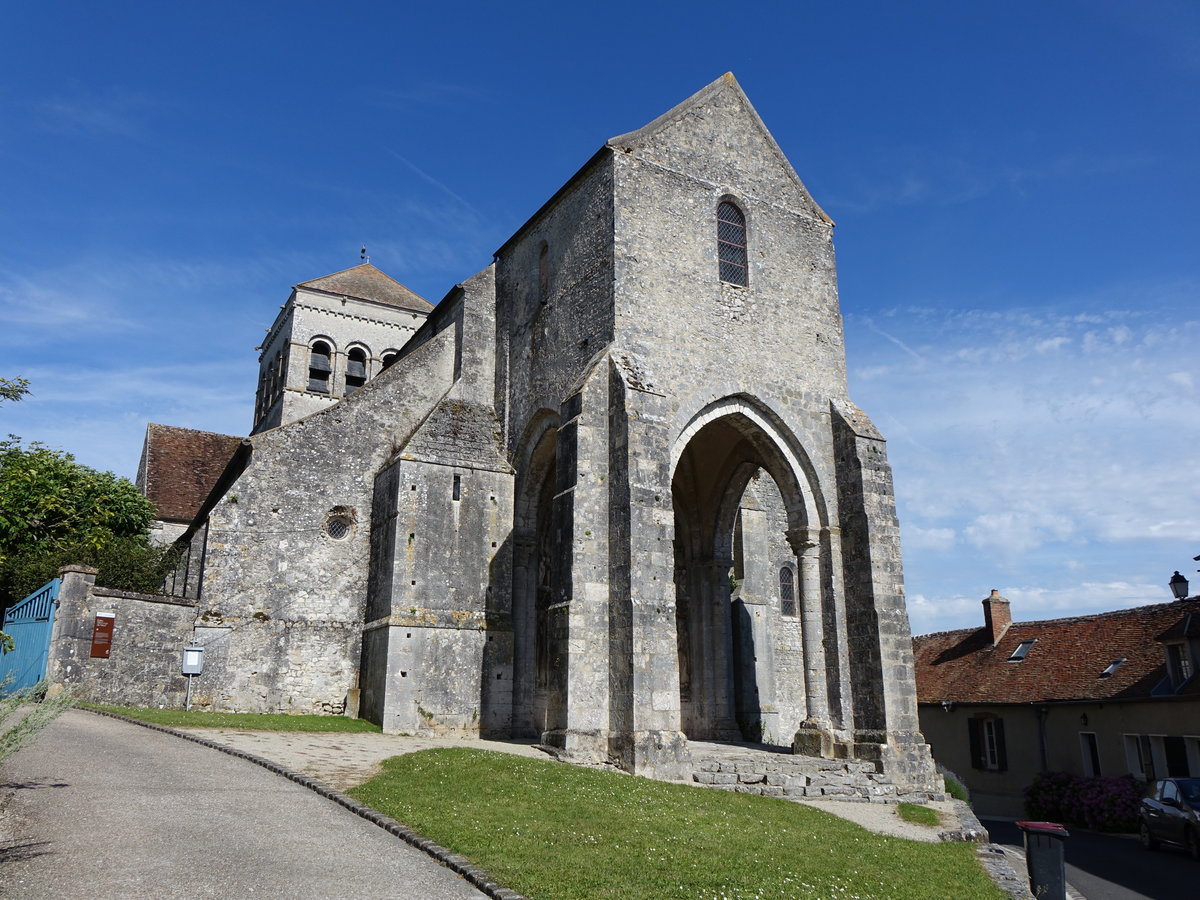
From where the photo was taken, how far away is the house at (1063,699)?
68.3ft

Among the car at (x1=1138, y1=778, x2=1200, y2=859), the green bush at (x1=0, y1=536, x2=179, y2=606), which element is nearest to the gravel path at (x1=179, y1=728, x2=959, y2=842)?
the car at (x1=1138, y1=778, x2=1200, y2=859)

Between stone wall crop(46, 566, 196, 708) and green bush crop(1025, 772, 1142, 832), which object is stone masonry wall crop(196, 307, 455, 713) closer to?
stone wall crop(46, 566, 196, 708)

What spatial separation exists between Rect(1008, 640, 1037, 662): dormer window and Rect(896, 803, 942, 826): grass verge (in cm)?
1605

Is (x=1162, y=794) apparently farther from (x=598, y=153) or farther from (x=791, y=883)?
(x=598, y=153)

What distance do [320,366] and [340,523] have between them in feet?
41.7

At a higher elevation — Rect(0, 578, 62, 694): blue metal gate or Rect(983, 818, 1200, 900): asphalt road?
Rect(0, 578, 62, 694): blue metal gate

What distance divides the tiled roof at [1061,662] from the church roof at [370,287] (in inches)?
864

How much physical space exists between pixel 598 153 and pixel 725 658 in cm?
1098

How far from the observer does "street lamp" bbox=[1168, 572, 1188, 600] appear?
929 inches

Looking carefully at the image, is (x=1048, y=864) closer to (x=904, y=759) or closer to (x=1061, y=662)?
(x=904, y=759)

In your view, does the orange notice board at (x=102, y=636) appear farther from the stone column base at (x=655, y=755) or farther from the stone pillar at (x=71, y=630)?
the stone column base at (x=655, y=755)

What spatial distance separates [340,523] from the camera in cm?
1881

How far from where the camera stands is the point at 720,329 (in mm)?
17281

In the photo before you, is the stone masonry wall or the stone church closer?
the stone church
